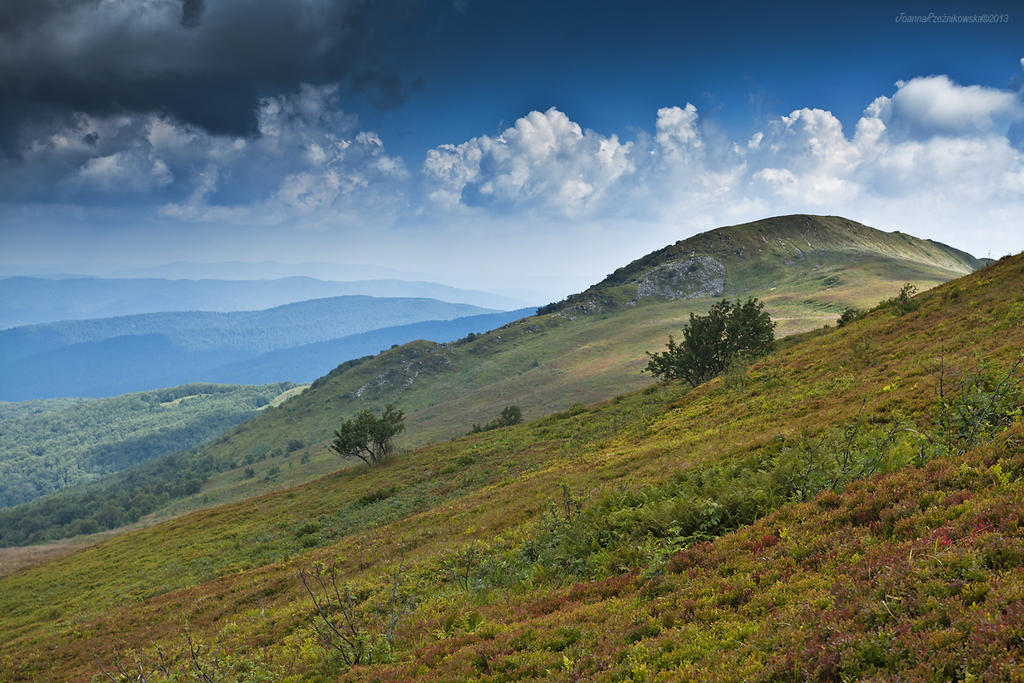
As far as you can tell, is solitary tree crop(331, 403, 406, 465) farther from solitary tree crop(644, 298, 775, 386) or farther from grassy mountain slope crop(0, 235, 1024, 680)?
solitary tree crop(644, 298, 775, 386)

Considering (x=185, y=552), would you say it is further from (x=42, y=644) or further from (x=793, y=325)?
(x=793, y=325)

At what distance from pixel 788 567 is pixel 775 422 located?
46.5 ft

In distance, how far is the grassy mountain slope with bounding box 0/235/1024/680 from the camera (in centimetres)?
701

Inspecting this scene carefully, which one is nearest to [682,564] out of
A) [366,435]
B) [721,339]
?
[721,339]

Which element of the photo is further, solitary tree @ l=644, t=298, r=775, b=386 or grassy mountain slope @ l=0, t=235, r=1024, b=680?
solitary tree @ l=644, t=298, r=775, b=386

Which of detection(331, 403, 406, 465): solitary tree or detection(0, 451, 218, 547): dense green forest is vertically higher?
detection(331, 403, 406, 465): solitary tree

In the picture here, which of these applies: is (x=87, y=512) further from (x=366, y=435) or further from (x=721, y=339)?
(x=721, y=339)

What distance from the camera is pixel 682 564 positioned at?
1098 centimetres

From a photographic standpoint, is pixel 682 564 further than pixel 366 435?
No

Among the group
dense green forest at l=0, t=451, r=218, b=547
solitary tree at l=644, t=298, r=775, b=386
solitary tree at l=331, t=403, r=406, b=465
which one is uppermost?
solitary tree at l=644, t=298, r=775, b=386

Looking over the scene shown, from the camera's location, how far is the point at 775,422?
21.6 meters

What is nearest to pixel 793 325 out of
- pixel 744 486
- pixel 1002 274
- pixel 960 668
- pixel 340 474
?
pixel 1002 274

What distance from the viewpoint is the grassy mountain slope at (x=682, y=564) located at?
701 cm

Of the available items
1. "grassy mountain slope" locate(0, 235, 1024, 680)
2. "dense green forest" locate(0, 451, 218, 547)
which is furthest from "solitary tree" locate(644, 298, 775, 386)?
"dense green forest" locate(0, 451, 218, 547)
